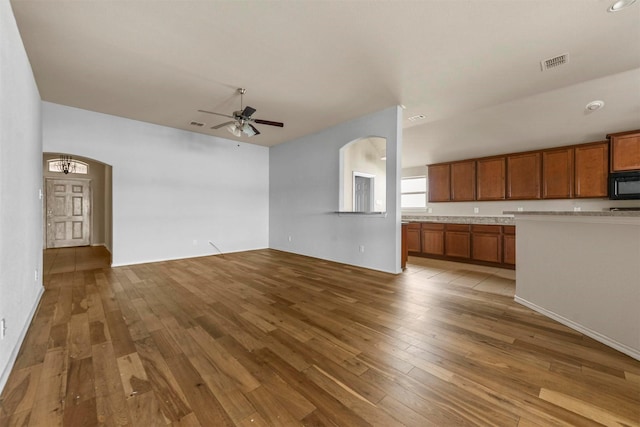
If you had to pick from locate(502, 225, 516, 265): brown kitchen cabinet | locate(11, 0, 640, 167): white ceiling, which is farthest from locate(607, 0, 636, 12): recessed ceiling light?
locate(502, 225, 516, 265): brown kitchen cabinet

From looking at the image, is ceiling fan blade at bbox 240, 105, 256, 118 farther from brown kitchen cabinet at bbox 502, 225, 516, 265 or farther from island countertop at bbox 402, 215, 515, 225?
brown kitchen cabinet at bbox 502, 225, 516, 265

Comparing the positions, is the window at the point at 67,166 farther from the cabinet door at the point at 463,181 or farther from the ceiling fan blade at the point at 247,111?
the cabinet door at the point at 463,181

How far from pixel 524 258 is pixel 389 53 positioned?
2914 mm

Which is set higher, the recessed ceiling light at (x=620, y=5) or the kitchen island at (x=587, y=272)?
the recessed ceiling light at (x=620, y=5)

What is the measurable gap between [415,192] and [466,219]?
1701 millimetres

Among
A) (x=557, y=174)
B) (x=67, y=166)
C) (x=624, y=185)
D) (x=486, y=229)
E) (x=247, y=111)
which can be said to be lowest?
(x=486, y=229)

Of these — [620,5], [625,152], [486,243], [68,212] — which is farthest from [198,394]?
[68,212]

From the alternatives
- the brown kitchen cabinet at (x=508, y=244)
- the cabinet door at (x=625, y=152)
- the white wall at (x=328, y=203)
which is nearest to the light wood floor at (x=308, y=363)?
the white wall at (x=328, y=203)

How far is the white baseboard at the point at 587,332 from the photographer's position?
6.38 feet

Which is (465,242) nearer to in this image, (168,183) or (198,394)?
(198,394)

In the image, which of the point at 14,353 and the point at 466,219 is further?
the point at 466,219

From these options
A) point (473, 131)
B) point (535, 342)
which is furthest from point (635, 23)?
point (535, 342)

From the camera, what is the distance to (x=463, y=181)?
235 inches

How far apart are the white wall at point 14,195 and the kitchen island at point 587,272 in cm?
444
